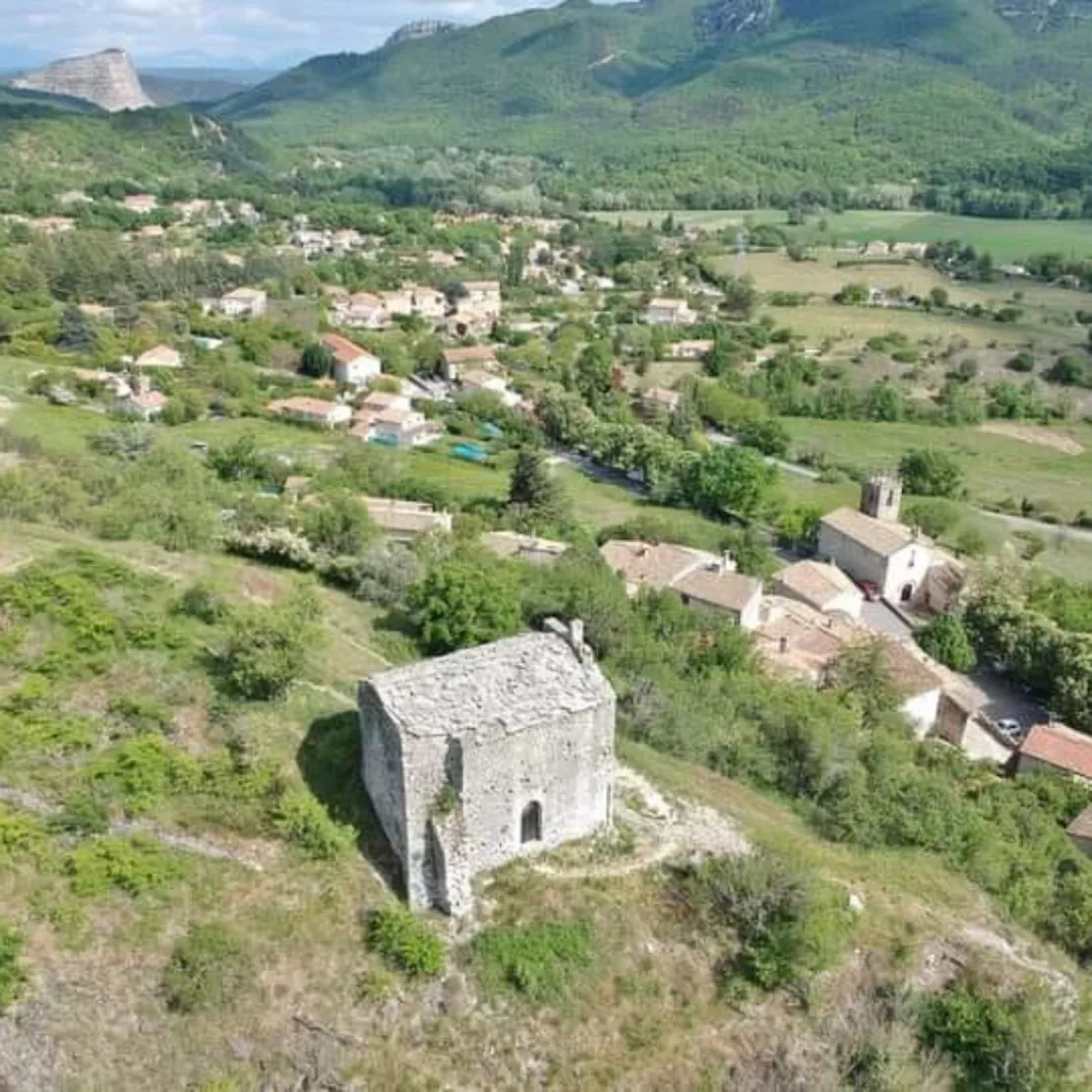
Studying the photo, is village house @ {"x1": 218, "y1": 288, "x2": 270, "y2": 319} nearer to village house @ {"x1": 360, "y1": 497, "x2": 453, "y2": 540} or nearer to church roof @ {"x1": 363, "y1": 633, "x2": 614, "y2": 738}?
village house @ {"x1": 360, "y1": 497, "x2": 453, "y2": 540}

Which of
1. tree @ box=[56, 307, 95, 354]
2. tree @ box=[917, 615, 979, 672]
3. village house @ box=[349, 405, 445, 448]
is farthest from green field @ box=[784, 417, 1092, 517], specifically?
tree @ box=[56, 307, 95, 354]

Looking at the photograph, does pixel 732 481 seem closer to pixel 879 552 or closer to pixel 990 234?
pixel 879 552

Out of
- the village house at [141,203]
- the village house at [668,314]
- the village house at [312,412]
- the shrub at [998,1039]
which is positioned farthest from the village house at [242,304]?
the shrub at [998,1039]

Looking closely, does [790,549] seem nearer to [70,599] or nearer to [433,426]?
[433,426]

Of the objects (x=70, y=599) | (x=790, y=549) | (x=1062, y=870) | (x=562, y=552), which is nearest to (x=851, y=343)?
(x=790, y=549)

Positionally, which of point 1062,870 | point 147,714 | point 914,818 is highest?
point 147,714
